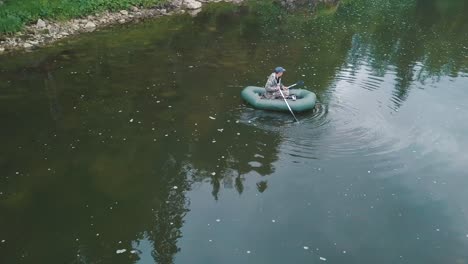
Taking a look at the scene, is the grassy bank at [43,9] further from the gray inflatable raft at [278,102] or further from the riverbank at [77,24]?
the gray inflatable raft at [278,102]

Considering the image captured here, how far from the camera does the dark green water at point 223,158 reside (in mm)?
9523

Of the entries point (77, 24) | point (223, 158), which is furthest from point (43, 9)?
point (223, 158)

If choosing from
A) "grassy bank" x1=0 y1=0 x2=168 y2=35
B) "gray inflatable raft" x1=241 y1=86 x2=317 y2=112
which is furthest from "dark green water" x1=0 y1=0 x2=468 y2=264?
"grassy bank" x1=0 y1=0 x2=168 y2=35

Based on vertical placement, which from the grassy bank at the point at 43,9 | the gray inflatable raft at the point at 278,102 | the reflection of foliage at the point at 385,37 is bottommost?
the reflection of foliage at the point at 385,37

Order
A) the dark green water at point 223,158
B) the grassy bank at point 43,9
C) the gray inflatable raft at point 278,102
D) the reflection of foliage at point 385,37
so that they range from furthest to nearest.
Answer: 1. the grassy bank at point 43,9
2. the reflection of foliage at point 385,37
3. the gray inflatable raft at point 278,102
4. the dark green water at point 223,158

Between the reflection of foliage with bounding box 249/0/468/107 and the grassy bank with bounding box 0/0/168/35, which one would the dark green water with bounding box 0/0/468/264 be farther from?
the grassy bank with bounding box 0/0/168/35

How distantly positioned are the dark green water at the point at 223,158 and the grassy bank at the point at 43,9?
2240mm

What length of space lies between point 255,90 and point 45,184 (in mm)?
7111

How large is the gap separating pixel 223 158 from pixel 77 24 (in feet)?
45.9

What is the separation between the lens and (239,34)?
23.9m

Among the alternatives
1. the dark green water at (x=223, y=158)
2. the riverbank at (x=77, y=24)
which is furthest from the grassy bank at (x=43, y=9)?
the dark green water at (x=223, y=158)

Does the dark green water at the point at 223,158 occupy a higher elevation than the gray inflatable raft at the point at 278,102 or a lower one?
lower

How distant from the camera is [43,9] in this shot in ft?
71.7

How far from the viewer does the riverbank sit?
20.0 metres
